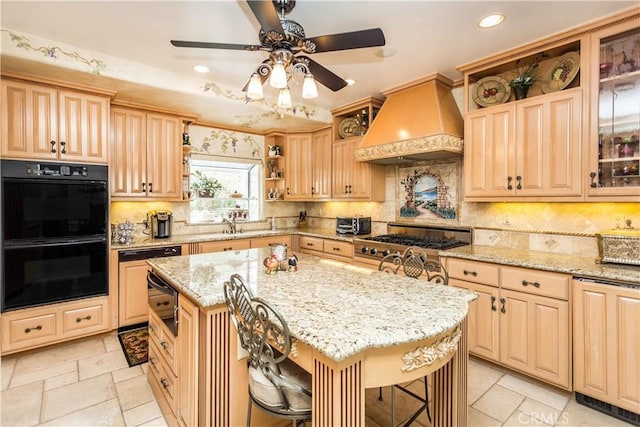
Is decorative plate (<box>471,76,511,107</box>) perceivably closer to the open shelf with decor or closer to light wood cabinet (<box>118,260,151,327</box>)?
the open shelf with decor

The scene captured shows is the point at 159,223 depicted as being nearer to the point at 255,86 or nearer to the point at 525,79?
the point at 255,86

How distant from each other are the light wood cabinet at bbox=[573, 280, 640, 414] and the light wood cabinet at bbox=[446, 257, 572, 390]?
7cm

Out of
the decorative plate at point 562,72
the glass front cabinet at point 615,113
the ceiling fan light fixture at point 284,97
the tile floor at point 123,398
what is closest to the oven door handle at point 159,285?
the tile floor at point 123,398

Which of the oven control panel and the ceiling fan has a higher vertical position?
the ceiling fan

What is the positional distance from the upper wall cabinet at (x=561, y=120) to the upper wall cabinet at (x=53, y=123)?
365 centimetres

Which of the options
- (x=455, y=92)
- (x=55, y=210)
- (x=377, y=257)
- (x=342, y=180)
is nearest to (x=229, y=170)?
(x=342, y=180)

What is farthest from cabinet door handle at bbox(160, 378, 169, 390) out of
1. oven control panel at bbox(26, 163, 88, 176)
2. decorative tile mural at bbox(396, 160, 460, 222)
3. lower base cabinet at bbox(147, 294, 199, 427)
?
decorative tile mural at bbox(396, 160, 460, 222)

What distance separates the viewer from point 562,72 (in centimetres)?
256

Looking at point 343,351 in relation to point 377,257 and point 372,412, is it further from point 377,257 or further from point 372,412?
point 377,257

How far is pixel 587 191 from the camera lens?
230 cm

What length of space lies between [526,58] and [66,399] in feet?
15.1

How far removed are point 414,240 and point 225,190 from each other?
2948mm

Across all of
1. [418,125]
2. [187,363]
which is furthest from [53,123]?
[418,125]

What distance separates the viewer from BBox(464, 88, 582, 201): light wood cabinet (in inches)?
93.8
